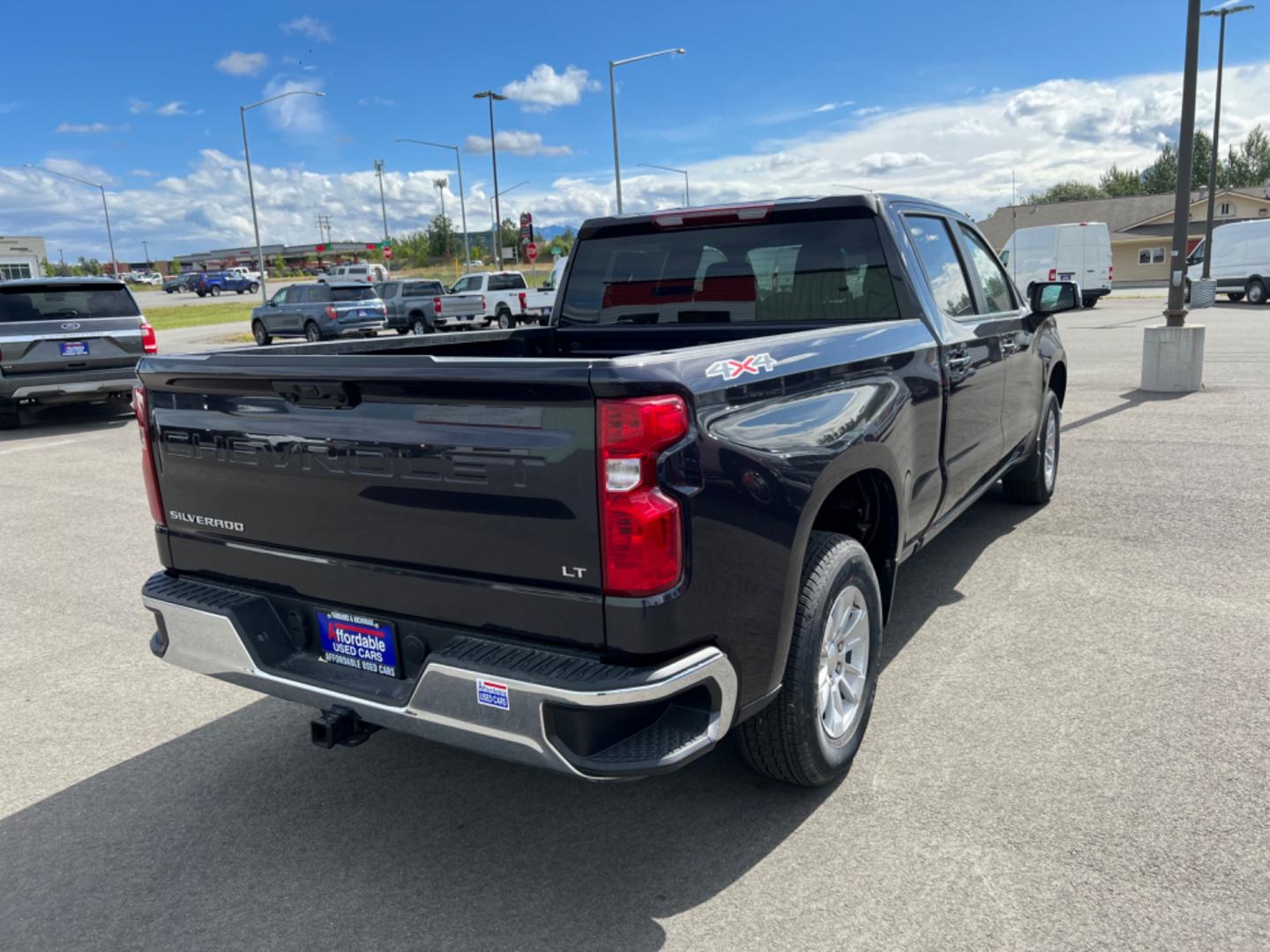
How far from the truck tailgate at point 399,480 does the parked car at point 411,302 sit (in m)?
28.6

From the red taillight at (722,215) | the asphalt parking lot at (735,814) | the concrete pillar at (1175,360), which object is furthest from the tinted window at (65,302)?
the concrete pillar at (1175,360)

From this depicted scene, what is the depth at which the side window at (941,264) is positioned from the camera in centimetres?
446

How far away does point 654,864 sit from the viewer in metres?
2.96

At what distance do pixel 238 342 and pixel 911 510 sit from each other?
30.8 metres

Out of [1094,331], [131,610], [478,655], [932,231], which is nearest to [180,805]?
[478,655]

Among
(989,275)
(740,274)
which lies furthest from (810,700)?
(989,275)

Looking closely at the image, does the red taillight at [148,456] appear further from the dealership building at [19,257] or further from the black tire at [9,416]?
the dealership building at [19,257]

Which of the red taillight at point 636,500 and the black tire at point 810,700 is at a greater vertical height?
the red taillight at point 636,500

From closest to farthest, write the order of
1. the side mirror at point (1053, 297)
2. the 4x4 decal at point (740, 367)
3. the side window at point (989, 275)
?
the 4x4 decal at point (740, 367) → the side window at point (989, 275) → the side mirror at point (1053, 297)

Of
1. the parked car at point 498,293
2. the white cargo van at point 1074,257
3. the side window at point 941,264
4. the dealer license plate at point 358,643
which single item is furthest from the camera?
the parked car at point 498,293

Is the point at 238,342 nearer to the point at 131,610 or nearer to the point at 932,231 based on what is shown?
the point at 131,610

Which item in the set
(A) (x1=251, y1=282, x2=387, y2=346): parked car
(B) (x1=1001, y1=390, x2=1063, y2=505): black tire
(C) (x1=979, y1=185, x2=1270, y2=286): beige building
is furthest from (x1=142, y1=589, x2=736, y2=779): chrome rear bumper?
(C) (x1=979, y1=185, x2=1270, y2=286): beige building

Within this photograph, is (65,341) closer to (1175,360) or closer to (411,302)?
(1175,360)

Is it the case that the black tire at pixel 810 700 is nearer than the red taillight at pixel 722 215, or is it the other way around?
the black tire at pixel 810 700
